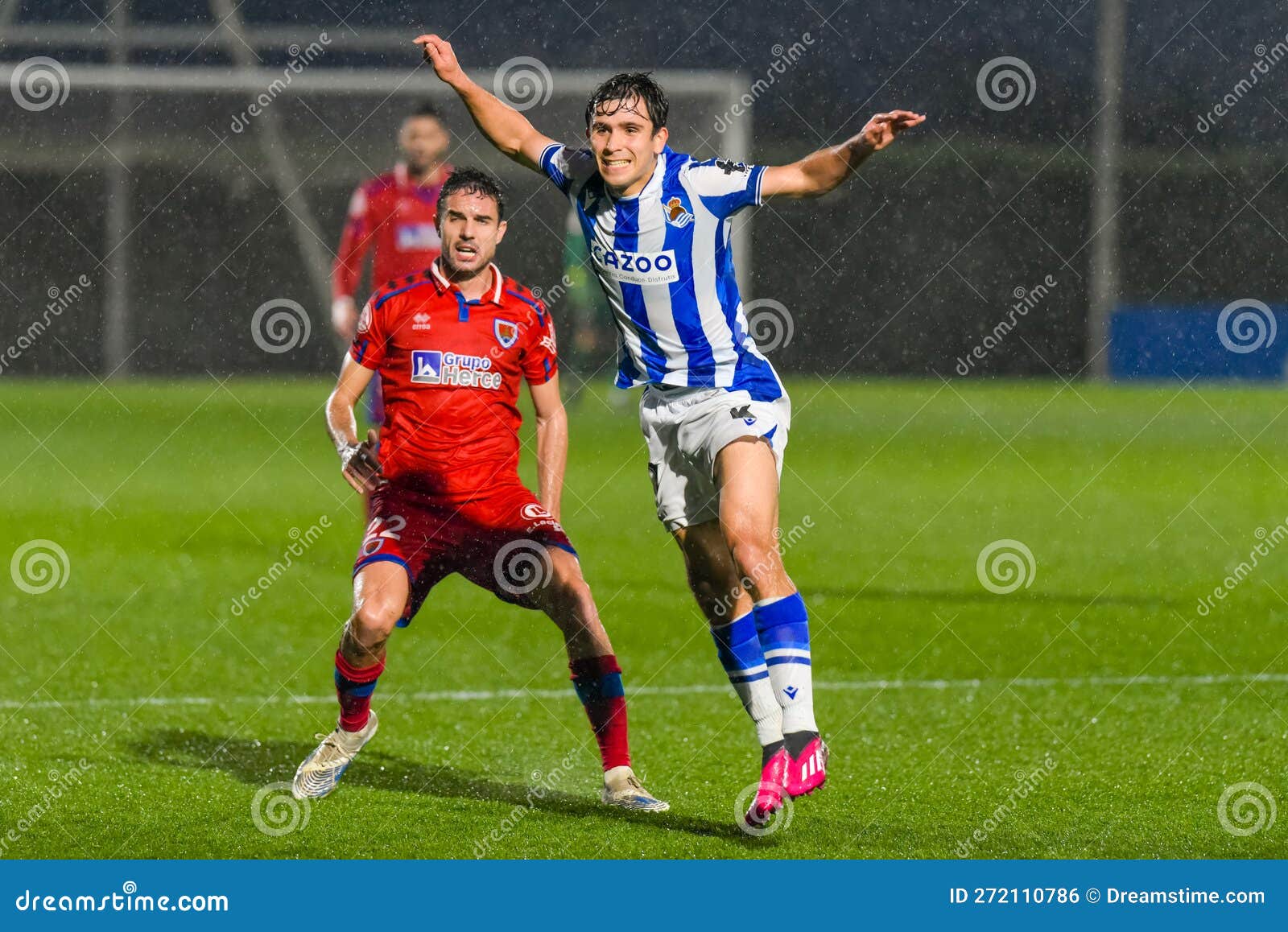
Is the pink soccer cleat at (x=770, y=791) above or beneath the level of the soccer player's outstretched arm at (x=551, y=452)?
beneath

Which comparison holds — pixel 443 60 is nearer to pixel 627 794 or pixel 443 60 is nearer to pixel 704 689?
pixel 627 794

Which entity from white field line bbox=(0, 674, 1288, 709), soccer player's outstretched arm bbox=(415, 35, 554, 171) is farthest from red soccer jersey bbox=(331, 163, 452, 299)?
soccer player's outstretched arm bbox=(415, 35, 554, 171)

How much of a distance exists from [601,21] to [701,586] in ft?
75.9

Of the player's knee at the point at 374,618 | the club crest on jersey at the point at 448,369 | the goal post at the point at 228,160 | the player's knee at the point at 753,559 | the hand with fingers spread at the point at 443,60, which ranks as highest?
the goal post at the point at 228,160

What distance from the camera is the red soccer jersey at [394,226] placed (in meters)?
9.32

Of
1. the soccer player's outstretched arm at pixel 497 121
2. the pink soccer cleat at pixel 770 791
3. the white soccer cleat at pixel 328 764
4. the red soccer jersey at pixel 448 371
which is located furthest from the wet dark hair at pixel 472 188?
the pink soccer cleat at pixel 770 791

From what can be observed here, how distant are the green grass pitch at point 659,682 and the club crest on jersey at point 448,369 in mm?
1328

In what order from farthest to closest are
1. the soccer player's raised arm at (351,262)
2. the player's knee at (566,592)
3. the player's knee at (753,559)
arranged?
1. the soccer player's raised arm at (351,262)
2. the player's knee at (566,592)
3. the player's knee at (753,559)

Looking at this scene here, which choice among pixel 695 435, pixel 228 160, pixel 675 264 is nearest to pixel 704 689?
pixel 695 435

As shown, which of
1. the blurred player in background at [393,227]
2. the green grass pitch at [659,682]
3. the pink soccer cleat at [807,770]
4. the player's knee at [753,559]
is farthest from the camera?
the blurred player in background at [393,227]

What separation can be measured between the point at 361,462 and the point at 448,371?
1.71 feet

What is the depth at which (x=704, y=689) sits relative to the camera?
7.57 metres

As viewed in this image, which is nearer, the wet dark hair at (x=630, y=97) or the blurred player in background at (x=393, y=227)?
the wet dark hair at (x=630, y=97)

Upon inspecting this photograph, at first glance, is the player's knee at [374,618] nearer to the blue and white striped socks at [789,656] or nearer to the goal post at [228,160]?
the blue and white striped socks at [789,656]
